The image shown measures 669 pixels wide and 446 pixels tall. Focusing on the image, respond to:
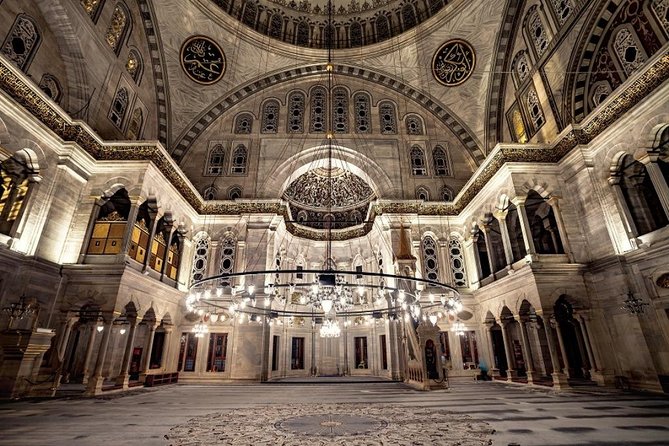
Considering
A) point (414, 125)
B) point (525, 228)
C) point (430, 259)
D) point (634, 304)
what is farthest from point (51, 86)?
point (634, 304)

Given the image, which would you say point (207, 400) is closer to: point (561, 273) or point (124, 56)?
point (561, 273)

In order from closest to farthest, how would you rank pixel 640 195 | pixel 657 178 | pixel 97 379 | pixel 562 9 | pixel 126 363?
pixel 657 178 → pixel 97 379 → pixel 640 195 → pixel 126 363 → pixel 562 9

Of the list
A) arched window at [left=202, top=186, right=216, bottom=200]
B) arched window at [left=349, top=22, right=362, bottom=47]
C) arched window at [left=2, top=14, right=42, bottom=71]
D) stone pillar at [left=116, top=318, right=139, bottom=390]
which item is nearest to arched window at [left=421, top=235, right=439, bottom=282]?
arched window at [left=202, top=186, right=216, bottom=200]

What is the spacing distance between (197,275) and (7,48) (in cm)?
949

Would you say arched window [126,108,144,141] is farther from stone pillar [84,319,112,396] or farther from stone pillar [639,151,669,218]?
stone pillar [639,151,669,218]

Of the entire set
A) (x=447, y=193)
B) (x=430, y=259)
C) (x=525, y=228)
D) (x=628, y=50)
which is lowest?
(x=525, y=228)

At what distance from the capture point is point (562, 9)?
11195 mm

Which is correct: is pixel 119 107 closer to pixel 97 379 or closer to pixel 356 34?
pixel 97 379

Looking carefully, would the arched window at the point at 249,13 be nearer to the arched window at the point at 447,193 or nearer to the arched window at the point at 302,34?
the arched window at the point at 302,34

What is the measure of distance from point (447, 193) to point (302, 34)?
11.3 m

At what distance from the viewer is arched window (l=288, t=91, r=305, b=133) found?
16.8m

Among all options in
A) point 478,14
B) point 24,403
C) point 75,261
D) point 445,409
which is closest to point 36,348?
point 24,403

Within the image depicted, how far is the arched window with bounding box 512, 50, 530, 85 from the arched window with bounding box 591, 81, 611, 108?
10.0ft

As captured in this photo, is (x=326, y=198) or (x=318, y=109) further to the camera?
(x=326, y=198)
